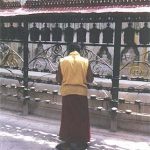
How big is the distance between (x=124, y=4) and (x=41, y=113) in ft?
9.30

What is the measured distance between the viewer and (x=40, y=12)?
294 inches

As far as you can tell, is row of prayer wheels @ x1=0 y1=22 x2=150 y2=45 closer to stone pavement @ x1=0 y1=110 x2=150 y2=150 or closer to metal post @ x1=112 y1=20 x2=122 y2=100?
metal post @ x1=112 y1=20 x2=122 y2=100

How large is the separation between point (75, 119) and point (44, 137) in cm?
91

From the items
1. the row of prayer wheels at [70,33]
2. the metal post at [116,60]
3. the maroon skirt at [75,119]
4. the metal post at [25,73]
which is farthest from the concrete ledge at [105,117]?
the row of prayer wheels at [70,33]

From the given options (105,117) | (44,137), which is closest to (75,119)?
(44,137)

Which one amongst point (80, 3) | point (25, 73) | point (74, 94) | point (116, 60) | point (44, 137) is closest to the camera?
point (74, 94)

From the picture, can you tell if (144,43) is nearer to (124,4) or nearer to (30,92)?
(124,4)

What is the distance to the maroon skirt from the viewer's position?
6.28 m

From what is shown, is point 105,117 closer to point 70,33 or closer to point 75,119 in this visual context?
point 75,119

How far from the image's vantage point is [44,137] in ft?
22.8

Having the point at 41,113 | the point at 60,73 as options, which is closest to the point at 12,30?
the point at 41,113

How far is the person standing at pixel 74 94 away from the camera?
6168 millimetres

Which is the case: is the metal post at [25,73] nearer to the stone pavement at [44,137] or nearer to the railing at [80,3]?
the stone pavement at [44,137]

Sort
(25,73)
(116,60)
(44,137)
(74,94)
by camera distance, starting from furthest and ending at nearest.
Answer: (25,73), (116,60), (44,137), (74,94)
